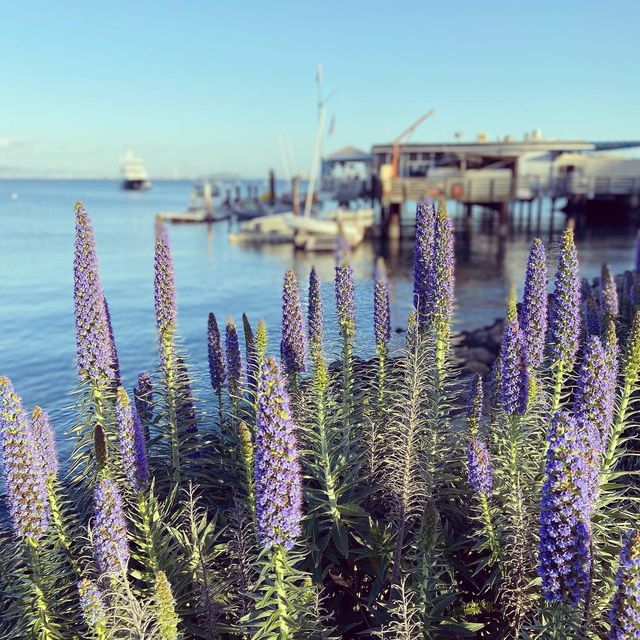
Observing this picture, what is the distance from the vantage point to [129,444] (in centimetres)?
582

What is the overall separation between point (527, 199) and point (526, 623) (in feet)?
202

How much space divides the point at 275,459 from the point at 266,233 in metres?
59.2

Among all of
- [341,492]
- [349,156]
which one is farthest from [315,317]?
[349,156]

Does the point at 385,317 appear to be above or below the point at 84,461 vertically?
above

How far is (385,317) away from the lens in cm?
823

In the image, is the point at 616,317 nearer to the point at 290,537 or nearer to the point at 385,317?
the point at 385,317

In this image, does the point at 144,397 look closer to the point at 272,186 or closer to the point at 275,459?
the point at 275,459

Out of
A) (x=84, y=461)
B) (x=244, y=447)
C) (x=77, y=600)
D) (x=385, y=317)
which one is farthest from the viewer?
(x=385, y=317)

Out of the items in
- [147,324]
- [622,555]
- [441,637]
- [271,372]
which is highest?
[271,372]

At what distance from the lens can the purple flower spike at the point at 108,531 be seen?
4871mm

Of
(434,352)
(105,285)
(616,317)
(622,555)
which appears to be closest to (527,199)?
(105,285)

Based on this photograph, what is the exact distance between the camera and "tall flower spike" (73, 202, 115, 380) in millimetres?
7094

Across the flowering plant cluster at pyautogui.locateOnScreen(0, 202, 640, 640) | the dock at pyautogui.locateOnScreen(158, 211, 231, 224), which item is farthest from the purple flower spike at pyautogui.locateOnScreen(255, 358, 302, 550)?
the dock at pyautogui.locateOnScreen(158, 211, 231, 224)

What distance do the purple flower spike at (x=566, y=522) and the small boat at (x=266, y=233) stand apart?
5791cm
